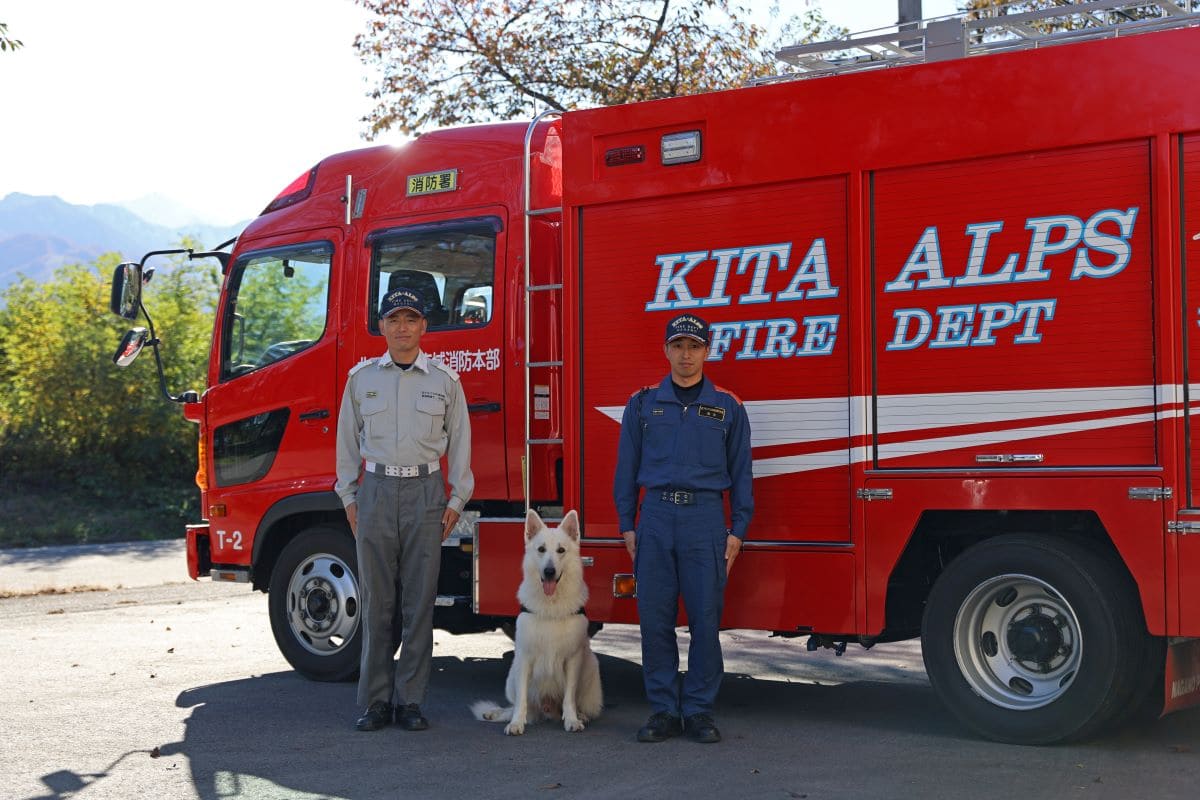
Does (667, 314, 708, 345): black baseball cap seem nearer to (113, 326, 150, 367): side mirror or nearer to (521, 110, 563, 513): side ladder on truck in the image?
(521, 110, 563, 513): side ladder on truck

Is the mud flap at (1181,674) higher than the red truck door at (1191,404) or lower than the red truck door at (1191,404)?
lower

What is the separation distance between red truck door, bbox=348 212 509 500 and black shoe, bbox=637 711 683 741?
6.31 ft

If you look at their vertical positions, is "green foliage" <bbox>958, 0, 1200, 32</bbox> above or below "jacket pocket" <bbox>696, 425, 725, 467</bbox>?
above

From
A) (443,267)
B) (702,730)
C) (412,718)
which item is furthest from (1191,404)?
(443,267)

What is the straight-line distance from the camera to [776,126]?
6848 millimetres

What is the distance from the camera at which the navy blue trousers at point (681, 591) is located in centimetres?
657

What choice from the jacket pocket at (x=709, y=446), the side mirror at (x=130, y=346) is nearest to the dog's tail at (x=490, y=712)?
the jacket pocket at (x=709, y=446)

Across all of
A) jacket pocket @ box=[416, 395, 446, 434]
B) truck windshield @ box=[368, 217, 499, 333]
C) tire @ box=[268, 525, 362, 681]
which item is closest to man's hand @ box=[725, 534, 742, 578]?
jacket pocket @ box=[416, 395, 446, 434]

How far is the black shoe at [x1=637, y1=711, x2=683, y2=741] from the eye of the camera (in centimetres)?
658

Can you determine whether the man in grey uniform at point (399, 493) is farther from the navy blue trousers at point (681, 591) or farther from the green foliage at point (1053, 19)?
the green foliage at point (1053, 19)

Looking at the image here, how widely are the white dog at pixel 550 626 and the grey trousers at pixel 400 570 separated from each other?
1.67ft

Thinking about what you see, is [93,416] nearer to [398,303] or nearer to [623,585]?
[398,303]

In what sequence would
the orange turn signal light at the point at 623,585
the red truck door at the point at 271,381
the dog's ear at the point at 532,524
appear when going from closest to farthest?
the dog's ear at the point at 532,524 → the orange turn signal light at the point at 623,585 → the red truck door at the point at 271,381

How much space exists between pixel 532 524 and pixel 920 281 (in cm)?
236
